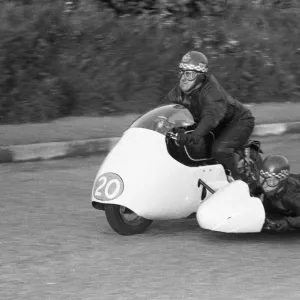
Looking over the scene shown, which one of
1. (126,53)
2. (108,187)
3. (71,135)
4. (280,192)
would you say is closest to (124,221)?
(108,187)

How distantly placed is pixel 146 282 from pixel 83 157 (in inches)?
239

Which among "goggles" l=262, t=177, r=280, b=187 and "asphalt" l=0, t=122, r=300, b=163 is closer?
"goggles" l=262, t=177, r=280, b=187

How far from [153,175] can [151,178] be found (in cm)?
3

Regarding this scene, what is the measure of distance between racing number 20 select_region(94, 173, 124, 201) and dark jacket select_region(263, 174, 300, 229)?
1.18 meters

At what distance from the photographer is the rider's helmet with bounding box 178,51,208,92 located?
26.4 ft

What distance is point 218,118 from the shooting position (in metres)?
7.98

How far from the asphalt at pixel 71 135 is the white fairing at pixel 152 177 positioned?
4280 millimetres

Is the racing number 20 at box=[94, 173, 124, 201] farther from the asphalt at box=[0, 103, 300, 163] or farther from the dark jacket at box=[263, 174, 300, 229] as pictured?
the asphalt at box=[0, 103, 300, 163]

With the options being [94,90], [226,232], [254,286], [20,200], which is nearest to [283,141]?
[94,90]

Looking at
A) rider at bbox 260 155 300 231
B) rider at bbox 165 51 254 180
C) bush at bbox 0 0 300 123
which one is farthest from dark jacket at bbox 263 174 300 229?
bush at bbox 0 0 300 123

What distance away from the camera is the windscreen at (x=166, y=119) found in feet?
26.0

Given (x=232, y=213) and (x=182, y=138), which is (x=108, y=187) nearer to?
(x=182, y=138)

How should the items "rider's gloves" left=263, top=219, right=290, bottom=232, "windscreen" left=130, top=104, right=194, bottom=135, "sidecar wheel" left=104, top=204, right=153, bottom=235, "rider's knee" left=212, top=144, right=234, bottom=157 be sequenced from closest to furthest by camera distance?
"rider's gloves" left=263, top=219, right=290, bottom=232 → "sidecar wheel" left=104, top=204, right=153, bottom=235 → "windscreen" left=130, top=104, right=194, bottom=135 → "rider's knee" left=212, top=144, right=234, bottom=157

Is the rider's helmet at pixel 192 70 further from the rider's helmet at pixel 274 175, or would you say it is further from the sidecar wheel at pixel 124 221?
the sidecar wheel at pixel 124 221
